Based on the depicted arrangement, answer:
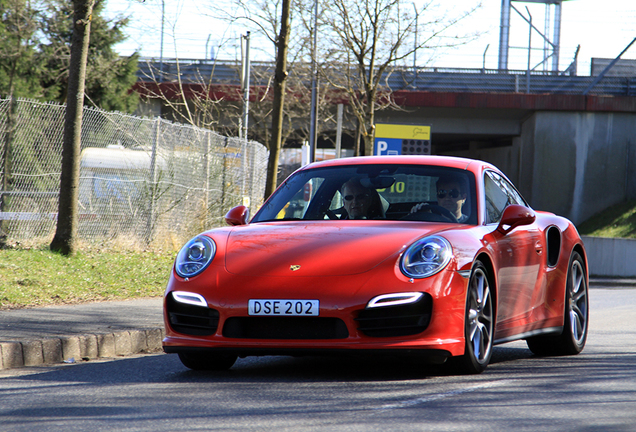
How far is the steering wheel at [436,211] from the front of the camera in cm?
614

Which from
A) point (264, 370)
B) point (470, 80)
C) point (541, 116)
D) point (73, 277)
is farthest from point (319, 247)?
point (470, 80)

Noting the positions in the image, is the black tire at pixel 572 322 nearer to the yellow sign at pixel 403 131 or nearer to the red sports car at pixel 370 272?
the red sports car at pixel 370 272

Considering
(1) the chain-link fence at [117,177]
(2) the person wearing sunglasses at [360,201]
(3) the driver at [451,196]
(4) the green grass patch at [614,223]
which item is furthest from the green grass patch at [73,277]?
(4) the green grass patch at [614,223]

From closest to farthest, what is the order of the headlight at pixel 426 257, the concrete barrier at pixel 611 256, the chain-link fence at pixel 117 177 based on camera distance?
the headlight at pixel 426 257
the chain-link fence at pixel 117 177
the concrete barrier at pixel 611 256

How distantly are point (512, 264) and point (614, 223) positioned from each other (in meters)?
27.7

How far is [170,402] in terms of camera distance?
475cm

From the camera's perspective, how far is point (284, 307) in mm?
5230

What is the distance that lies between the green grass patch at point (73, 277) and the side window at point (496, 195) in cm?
488

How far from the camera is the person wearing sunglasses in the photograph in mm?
6297

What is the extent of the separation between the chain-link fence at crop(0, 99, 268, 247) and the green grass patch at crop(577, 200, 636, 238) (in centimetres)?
1619

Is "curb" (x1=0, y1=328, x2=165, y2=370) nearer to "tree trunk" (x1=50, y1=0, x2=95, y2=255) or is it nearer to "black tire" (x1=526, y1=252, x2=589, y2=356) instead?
"black tire" (x1=526, y1=252, x2=589, y2=356)

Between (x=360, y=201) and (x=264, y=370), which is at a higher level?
(x=360, y=201)

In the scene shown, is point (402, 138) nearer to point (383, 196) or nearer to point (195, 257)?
point (383, 196)

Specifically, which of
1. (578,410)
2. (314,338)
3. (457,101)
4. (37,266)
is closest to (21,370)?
(314,338)
